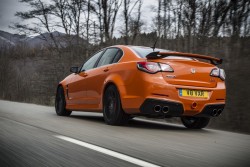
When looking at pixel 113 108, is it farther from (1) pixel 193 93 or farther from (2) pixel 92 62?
(2) pixel 92 62

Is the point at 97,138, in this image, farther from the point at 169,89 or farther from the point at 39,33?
the point at 39,33

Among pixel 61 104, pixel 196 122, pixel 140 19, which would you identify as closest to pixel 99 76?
pixel 196 122

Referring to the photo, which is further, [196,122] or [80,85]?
[80,85]

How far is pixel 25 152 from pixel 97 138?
1420mm

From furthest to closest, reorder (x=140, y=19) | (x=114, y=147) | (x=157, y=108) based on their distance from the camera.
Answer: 1. (x=140, y=19)
2. (x=157, y=108)
3. (x=114, y=147)

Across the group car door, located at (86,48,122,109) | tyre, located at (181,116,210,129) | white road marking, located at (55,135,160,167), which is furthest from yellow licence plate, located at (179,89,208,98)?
white road marking, located at (55,135,160,167)

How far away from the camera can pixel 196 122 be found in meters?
8.03

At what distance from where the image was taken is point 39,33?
30.4 m

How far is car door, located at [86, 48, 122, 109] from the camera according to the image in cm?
809

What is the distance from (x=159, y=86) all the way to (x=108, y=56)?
211 cm

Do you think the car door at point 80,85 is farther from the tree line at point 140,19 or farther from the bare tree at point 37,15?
the bare tree at point 37,15

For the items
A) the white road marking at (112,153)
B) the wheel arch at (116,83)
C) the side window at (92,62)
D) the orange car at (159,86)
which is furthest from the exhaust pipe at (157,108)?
the side window at (92,62)

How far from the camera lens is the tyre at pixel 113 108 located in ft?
24.3

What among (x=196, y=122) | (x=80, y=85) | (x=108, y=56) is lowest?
(x=196, y=122)
